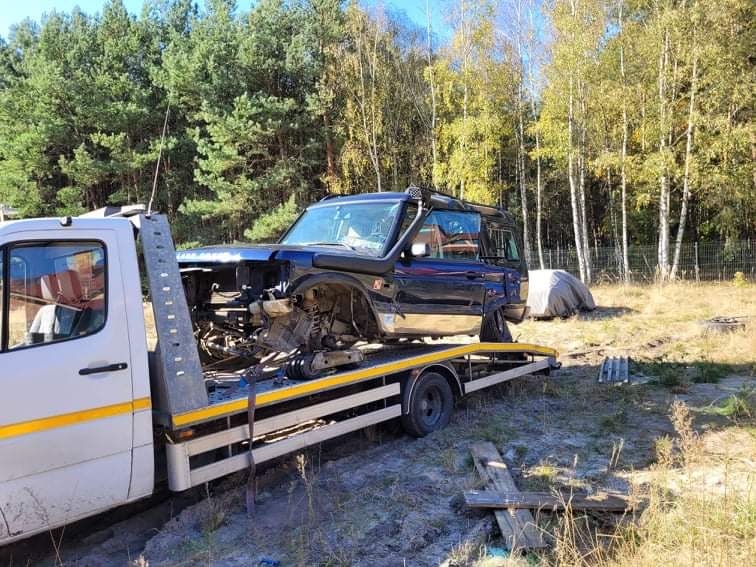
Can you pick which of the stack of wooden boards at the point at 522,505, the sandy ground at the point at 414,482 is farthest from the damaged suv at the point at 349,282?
the stack of wooden boards at the point at 522,505

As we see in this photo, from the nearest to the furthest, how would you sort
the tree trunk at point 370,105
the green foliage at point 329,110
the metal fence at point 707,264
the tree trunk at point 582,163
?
the green foliage at point 329,110, the tree trunk at point 582,163, the metal fence at point 707,264, the tree trunk at point 370,105

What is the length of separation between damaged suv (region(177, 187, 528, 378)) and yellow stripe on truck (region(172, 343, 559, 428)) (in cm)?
15

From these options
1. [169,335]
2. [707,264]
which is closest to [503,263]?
[169,335]

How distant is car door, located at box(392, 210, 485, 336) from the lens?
5.72m

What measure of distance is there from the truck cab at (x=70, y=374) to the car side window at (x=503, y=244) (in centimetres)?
495

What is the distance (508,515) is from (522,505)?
14 cm

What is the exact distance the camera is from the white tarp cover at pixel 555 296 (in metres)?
14.1

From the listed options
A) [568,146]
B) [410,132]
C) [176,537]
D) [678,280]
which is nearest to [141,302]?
[176,537]

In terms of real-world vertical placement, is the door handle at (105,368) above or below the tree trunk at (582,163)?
below

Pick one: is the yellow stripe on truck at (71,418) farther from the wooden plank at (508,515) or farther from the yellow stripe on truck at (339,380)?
the wooden plank at (508,515)

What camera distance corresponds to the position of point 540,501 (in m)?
3.91

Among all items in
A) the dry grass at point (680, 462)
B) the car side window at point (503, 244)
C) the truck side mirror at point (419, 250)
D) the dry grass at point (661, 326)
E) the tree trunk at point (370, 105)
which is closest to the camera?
the dry grass at point (680, 462)

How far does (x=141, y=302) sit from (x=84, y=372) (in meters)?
0.55

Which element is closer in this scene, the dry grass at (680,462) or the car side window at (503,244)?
the dry grass at (680,462)
